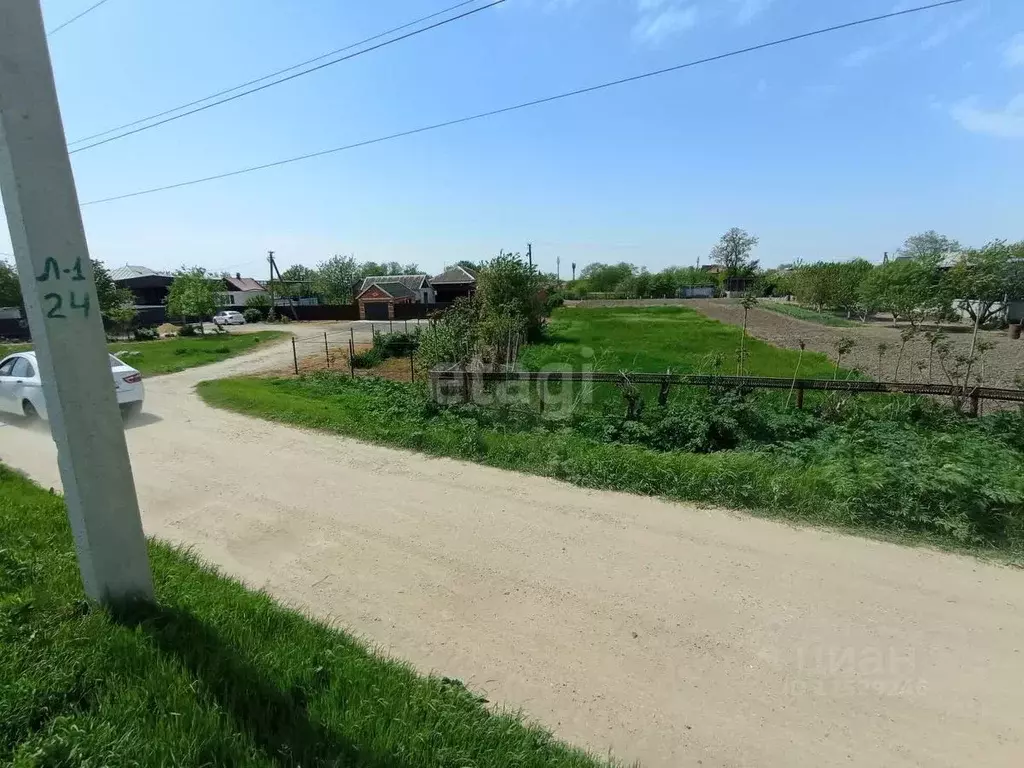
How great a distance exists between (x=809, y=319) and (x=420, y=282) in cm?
4393

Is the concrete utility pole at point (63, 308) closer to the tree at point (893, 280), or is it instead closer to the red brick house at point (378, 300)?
the tree at point (893, 280)

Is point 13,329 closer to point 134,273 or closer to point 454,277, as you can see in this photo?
point 134,273

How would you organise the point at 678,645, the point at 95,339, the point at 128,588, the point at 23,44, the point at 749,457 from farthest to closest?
1. the point at 749,457
2. the point at 678,645
3. the point at 128,588
4. the point at 95,339
5. the point at 23,44

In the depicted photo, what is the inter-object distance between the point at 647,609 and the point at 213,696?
9.37ft

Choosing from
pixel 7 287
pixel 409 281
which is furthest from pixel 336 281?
pixel 7 287

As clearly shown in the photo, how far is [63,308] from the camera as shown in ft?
8.44

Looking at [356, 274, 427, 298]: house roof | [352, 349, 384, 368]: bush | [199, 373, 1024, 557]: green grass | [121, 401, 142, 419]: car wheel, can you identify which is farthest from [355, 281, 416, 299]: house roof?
[199, 373, 1024, 557]: green grass

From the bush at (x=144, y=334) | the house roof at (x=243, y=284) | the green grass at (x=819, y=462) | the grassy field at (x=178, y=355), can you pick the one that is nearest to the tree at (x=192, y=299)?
the bush at (x=144, y=334)

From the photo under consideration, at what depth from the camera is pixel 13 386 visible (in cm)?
952

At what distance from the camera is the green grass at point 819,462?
4.77 m

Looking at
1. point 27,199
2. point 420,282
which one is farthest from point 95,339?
point 420,282

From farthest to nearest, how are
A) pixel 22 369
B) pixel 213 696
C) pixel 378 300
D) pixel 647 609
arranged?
1. pixel 378 300
2. pixel 22 369
3. pixel 647 609
4. pixel 213 696

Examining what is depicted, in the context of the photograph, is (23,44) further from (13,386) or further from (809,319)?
(809,319)

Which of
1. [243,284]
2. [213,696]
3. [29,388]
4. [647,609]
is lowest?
[647,609]
